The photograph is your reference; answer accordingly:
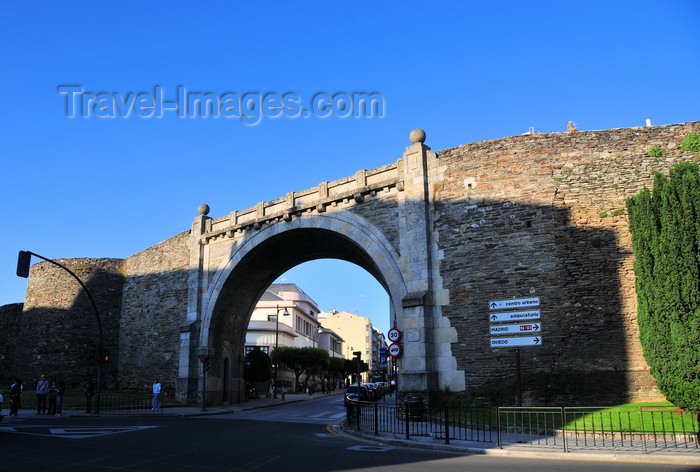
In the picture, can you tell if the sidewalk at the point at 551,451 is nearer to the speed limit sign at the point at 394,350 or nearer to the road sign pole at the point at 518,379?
the road sign pole at the point at 518,379

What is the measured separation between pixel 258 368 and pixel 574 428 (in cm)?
2933

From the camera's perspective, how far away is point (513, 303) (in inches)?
708

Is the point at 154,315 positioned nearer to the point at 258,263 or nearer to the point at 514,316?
the point at 258,263

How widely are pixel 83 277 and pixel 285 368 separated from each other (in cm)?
3101

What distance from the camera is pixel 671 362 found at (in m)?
12.5

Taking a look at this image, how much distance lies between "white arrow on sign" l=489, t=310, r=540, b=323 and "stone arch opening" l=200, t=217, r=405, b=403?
549 cm

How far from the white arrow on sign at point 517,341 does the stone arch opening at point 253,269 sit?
19.2ft

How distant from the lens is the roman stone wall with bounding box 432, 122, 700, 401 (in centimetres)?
1684

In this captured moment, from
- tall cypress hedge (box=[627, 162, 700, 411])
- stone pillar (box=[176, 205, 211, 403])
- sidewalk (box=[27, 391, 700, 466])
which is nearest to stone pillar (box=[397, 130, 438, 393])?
sidewalk (box=[27, 391, 700, 466])

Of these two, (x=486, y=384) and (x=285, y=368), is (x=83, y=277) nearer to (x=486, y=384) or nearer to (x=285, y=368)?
(x=486, y=384)

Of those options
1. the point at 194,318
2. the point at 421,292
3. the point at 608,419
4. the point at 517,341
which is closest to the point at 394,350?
the point at 421,292

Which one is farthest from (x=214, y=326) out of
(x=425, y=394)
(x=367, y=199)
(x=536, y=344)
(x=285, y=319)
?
(x=285, y=319)

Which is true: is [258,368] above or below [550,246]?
below

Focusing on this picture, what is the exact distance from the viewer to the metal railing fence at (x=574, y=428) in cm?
1184
